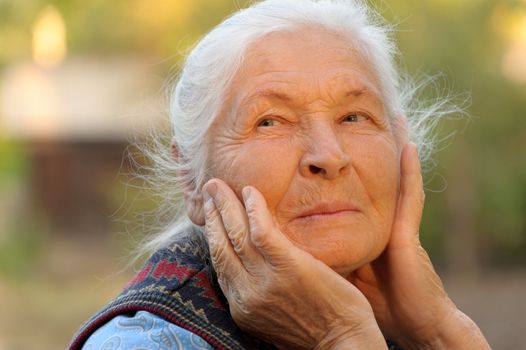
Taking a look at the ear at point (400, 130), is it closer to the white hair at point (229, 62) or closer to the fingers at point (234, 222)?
the white hair at point (229, 62)

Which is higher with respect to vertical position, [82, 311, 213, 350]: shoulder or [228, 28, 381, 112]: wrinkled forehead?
[228, 28, 381, 112]: wrinkled forehead

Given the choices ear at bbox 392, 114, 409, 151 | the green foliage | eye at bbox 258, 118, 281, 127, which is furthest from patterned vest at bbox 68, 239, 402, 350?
the green foliage

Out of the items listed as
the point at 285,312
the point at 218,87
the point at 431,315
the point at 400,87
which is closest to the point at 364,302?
the point at 285,312

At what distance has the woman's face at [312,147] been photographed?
8.74ft

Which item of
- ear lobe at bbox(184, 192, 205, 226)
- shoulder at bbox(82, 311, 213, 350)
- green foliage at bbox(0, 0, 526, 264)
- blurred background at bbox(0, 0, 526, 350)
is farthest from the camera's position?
green foliage at bbox(0, 0, 526, 264)

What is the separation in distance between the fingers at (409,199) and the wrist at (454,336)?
A: 302mm

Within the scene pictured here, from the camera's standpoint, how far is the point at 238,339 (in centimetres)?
268

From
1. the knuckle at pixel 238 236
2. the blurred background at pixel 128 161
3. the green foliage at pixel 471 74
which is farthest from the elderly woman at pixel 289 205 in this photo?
the green foliage at pixel 471 74

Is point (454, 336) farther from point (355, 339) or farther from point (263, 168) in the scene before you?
point (263, 168)

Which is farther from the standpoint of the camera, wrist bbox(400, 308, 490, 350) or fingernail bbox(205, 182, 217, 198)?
wrist bbox(400, 308, 490, 350)

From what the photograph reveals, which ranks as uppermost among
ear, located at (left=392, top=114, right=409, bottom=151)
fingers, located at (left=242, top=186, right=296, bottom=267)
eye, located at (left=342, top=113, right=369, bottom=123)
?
eye, located at (left=342, top=113, right=369, bottom=123)

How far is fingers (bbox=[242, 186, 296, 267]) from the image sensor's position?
2.53 m

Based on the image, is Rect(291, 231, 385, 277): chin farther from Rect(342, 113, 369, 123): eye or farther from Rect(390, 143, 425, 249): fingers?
Rect(342, 113, 369, 123): eye

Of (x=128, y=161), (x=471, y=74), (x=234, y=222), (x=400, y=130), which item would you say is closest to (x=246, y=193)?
(x=234, y=222)
